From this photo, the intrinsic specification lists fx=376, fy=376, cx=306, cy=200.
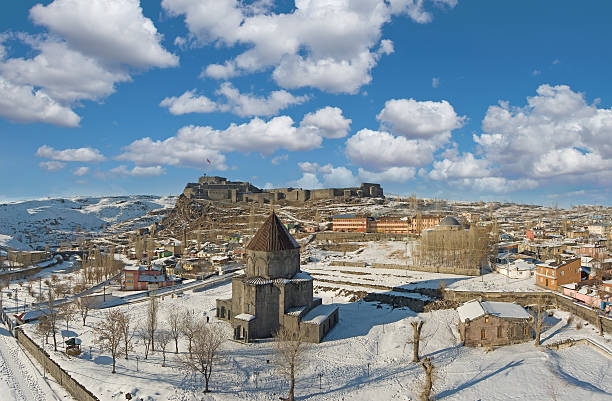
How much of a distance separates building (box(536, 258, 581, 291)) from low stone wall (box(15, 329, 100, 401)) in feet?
133

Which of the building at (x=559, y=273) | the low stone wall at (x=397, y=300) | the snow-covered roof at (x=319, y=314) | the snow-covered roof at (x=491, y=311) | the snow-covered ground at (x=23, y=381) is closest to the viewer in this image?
the snow-covered ground at (x=23, y=381)

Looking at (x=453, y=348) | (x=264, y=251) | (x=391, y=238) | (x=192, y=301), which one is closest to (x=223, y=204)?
(x=391, y=238)

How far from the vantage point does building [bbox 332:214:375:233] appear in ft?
300

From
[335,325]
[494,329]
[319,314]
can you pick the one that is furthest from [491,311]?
[319,314]

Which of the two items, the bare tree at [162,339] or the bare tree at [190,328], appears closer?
the bare tree at [190,328]

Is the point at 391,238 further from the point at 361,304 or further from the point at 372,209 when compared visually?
the point at 361,304

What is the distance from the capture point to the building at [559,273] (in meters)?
37.7

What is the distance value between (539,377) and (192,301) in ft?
110

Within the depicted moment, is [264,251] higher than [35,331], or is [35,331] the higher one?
[264,251]

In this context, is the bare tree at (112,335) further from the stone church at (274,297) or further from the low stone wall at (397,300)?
the low stone wall at (397,300)

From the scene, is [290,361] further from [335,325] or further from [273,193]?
[273,193]

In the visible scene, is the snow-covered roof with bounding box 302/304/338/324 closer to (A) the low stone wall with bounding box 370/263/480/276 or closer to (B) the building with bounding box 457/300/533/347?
(B) the building with bounding box 457/300/533/347

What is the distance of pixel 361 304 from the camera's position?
1554 inches

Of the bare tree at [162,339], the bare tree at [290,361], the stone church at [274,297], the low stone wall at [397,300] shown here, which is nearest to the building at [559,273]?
the low stone wall at [397,300]
